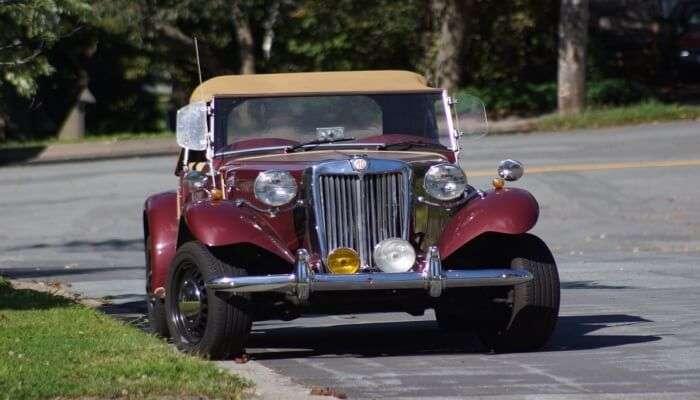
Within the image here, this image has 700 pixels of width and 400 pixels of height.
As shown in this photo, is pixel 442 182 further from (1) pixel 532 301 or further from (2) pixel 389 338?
(2) pixel 389 338

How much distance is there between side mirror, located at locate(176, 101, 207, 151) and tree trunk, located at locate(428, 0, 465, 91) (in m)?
23.5

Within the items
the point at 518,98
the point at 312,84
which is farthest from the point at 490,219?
the point at 518,98

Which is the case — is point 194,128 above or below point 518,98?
above

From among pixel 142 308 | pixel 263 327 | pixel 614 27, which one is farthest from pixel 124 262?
pixel 614 27

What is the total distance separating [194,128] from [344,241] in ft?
5.74

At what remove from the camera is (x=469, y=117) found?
36.3ft

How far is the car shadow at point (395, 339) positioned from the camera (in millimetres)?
10102

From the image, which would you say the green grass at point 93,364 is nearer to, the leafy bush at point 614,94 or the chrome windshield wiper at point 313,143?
the chrome windshield wiper at point 313,143

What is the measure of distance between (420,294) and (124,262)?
943cm

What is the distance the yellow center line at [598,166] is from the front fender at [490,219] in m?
15.3

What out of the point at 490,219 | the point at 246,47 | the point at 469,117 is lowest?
the point at 246,47

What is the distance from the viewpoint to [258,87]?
1106cm

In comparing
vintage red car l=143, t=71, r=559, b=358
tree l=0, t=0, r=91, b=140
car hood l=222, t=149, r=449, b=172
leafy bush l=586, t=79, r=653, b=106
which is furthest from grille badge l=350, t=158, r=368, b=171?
leafy bush l=586, t=79, r=653, b=106

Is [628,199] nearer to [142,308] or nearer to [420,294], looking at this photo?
[142,308]
